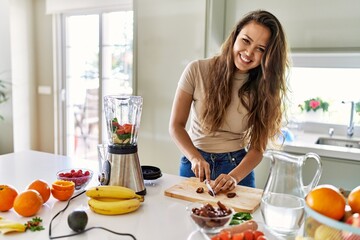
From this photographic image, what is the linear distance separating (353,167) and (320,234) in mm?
1517

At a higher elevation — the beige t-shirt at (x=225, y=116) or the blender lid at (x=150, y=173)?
the beige t-shirt at (x=225, y=116)

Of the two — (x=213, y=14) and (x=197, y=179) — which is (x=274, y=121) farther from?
(x=213, y=14)

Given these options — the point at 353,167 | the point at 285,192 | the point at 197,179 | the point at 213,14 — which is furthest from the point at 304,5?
the point at 285,192

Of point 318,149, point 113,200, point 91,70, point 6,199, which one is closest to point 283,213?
point 113,200

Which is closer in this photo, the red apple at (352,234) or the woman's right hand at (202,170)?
the red apple at (352,234)

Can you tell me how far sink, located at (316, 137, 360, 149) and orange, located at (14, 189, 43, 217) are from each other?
6.46 feet

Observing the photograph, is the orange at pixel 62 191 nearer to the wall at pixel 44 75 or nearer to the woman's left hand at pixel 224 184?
the woman's left hand at pixel 224 184

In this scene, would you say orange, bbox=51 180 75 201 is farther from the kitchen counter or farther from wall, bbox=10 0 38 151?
wall, bbox=10 0 38 151

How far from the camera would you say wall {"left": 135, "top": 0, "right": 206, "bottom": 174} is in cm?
246

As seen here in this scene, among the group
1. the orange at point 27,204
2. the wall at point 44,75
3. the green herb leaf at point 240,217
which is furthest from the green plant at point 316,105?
the wall at point 44,75

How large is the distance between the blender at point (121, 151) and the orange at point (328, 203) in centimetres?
62

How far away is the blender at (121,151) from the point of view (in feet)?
3.89

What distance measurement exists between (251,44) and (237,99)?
26 centimetres

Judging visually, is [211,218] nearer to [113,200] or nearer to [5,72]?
[113,200]
